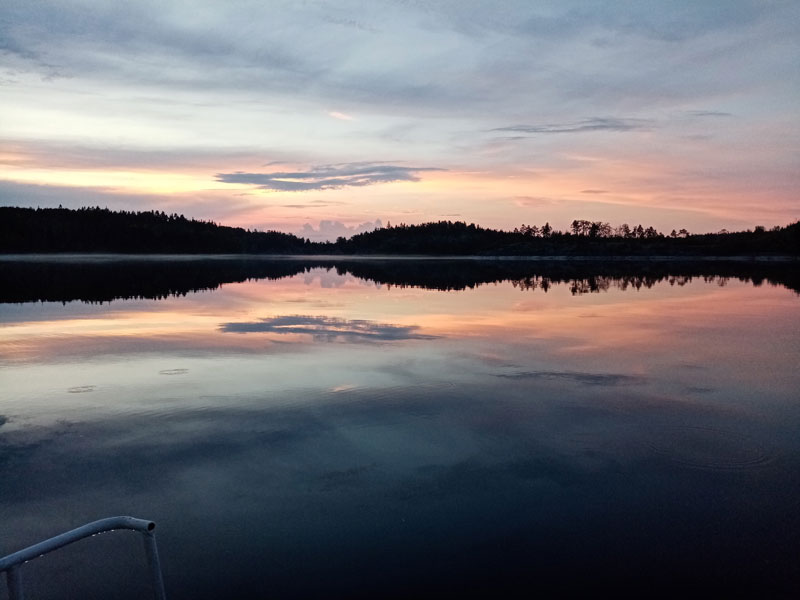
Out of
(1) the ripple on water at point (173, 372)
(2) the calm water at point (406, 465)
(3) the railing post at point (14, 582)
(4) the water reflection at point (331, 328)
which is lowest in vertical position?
(2) the calm water at point (406, 465)

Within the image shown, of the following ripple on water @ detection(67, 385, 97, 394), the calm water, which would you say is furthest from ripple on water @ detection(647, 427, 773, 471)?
ripple on water @ detection(67, 385, 97, 394)

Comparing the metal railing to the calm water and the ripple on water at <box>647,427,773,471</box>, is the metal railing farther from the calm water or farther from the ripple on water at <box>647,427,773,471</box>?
the ripple on water at <box>647,427,773,471</box>

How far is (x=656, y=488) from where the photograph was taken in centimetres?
784

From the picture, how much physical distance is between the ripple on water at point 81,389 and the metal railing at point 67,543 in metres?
10.0

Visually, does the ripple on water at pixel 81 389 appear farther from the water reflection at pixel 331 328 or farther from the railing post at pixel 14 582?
the railing post at pixel 14 582

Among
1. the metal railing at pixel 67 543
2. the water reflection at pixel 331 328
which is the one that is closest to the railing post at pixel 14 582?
the metal railing at pixel 67 543

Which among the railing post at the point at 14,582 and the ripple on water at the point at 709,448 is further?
the ripple on water at the point at 709,448

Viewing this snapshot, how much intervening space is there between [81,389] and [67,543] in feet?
35.1

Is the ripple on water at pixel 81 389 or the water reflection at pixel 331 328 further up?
the water reflection at pixel 331 328

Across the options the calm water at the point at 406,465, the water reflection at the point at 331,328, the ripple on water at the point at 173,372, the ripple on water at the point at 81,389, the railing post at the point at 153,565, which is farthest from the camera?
the water reflection at the point at 331,328

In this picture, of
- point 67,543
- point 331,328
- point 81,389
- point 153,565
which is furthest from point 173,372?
point 67,543

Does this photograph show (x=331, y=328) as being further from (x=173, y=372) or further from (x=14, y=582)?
(x=14, y=582)

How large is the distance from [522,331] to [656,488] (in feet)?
48.3

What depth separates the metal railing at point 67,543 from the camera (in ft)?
11.9
